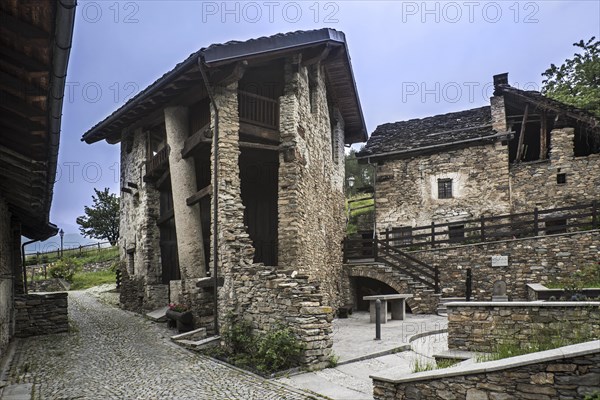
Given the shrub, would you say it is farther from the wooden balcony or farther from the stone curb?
the stone curb

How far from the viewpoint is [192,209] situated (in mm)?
11984

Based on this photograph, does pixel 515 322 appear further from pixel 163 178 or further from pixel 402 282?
pixel 163 178

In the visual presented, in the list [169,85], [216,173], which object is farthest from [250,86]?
[216,173]

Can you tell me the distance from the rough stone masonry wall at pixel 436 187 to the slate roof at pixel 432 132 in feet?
2.04

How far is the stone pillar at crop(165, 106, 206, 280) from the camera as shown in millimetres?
11727

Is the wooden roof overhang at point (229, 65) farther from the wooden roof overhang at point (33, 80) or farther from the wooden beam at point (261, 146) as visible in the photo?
the wooden roof overhang at point (33, 80)

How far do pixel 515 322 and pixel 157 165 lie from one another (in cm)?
1059

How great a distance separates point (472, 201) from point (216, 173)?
12.6 m

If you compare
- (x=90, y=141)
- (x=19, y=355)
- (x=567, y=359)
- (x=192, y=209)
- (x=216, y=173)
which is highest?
(x=90, y=141)

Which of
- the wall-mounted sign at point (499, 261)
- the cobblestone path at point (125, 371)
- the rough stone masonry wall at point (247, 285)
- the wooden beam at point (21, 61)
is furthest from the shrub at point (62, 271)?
the wooden beam at point (21, 61)

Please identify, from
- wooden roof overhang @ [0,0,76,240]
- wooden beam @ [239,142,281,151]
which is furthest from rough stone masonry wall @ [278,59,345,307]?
wooden roof overhang @ [0,0,76,240]

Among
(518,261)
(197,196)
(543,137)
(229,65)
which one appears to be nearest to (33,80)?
(229,65)

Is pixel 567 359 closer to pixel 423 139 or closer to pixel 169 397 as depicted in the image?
pixel 169 397

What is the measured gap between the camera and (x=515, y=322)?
694 centimetres
